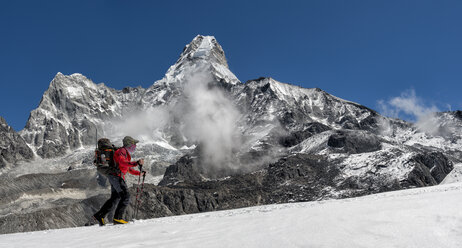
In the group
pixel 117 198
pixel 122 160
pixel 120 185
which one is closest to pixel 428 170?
pixel 117 198

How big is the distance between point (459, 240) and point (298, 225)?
2870 millimetres

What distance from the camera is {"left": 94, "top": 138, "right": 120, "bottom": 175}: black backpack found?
44.7 feet

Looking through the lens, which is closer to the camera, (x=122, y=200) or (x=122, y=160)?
(x=122, y=160)

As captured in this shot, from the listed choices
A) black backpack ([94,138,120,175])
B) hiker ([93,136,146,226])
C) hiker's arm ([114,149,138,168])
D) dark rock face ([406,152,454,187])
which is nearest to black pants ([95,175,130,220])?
hiker ([93,136,146,226])

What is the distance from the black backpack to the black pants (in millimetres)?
243

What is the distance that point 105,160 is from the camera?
1367 centimetres

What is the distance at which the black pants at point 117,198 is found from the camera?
1383 cm

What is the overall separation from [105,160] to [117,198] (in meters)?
1.49

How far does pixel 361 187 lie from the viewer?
154 meters

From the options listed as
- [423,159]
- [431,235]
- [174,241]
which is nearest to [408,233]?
[431,235]

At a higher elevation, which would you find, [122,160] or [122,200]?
[122,160]

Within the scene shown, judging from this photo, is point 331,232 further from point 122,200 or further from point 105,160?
point 122,200

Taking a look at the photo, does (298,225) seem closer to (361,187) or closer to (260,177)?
(361,187)

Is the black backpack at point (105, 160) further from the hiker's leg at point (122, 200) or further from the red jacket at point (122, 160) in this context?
the hiker's leg at point (122, 200)
